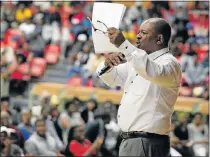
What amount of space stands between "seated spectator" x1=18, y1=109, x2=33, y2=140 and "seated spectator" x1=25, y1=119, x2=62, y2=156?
0.69 ft

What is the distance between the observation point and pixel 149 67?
4.12 m

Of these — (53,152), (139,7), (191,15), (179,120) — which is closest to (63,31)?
(139,7)

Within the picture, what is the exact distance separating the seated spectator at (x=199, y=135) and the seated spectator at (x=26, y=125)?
240 centimetres

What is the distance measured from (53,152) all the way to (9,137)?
2.45 feet

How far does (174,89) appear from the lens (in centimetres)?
450

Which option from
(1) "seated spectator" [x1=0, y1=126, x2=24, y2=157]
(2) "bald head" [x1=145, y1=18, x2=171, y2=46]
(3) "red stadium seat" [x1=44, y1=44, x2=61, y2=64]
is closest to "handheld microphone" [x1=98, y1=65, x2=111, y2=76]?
(2) "bald head" [x1=145, y1=18, x2=171, y2=46]

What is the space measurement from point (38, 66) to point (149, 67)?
35.6 ft

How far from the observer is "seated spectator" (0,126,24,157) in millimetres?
8781

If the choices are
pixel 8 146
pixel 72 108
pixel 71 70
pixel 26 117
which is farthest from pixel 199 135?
pixel 71 70

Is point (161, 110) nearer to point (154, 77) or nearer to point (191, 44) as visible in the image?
point (154, 77)

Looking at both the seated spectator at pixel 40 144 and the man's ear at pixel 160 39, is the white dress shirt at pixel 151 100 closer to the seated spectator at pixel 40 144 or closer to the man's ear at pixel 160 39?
the man's ear at pixel 160 39

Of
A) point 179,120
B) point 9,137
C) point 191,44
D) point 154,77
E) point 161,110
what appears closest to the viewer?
point 154,77

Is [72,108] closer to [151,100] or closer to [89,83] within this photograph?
[89,83]

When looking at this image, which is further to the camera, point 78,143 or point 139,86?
point 78,143
